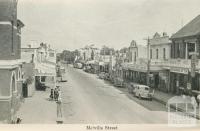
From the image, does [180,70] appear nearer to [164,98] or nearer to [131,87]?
[131,87]

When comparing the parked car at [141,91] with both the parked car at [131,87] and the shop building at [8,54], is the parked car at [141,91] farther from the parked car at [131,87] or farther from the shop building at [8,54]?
the shop building at [8,54]

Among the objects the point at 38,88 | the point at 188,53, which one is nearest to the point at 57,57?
the point at 38,88

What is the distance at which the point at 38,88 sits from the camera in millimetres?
8352

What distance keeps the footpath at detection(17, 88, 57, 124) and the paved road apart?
275mm

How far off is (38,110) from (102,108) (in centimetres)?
124

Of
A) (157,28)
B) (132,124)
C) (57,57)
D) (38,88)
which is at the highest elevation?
(157,28)

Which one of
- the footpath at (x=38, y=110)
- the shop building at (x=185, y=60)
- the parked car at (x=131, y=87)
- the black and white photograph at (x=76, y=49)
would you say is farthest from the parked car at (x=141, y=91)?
the footpath at (x=38, y=110)

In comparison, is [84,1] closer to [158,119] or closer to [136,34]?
[136,34]

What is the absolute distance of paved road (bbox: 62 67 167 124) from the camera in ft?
24.3

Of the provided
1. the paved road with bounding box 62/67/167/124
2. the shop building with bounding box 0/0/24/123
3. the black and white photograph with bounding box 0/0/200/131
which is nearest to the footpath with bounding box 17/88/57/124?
the black and white photograph with bounding box 0/0/200/131

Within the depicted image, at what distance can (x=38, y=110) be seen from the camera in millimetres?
7555

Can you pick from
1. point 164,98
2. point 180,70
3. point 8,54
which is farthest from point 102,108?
point 180,70

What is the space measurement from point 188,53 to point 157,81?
1.62 metres

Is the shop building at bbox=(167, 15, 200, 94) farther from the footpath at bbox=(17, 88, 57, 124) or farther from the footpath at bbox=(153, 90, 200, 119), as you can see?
the footpath at bbox=(17, 88, 57, 124)
